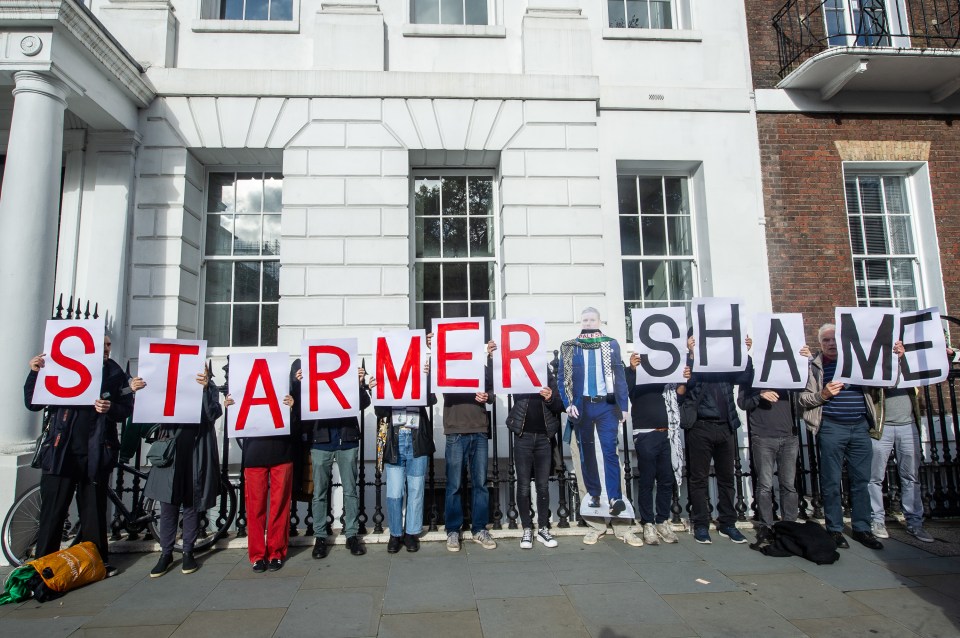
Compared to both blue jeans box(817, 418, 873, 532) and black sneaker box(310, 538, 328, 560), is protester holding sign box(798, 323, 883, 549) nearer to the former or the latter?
blue jeans box(817, 418, 873, 532)

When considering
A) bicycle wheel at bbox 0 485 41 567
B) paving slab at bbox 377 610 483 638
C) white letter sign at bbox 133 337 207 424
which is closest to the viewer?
paving slab at bbox 377 610 483 638

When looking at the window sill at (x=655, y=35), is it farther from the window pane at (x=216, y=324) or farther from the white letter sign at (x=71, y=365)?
the white letter sign at (x=71, y=365)

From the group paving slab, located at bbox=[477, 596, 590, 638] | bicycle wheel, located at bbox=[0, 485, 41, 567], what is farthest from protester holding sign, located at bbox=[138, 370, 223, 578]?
paving slab, located at bbox=[477, 596, 590, 638]

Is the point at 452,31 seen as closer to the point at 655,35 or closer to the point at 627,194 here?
the point at 655,35

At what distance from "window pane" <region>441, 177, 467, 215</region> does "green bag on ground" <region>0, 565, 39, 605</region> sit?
20.9 ft

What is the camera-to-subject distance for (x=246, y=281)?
8.34 metres

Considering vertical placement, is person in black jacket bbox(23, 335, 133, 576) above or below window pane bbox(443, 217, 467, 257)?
below

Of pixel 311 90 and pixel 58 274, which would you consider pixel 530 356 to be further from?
pixel 58 274

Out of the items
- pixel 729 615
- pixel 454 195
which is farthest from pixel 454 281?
pixel 729 615

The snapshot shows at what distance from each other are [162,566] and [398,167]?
18.3ft

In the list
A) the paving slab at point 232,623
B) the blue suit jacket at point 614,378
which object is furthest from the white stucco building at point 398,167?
the paving slab at point 232,623

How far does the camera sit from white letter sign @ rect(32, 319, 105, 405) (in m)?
4.95

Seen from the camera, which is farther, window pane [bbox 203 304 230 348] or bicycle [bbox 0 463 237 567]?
window pane [bbox 203 304 230 348]

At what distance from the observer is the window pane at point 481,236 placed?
8.53m
